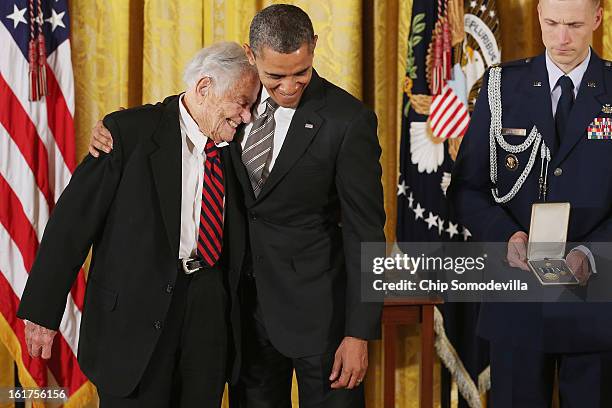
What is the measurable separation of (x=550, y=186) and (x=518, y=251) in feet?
0.78

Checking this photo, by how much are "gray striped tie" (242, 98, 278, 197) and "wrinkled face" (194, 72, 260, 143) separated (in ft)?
0.14

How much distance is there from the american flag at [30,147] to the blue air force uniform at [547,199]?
6.28 ft

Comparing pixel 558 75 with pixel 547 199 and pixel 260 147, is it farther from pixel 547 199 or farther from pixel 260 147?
pixel 260 147

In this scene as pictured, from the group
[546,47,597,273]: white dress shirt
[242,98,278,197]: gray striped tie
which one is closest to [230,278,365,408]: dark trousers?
[242,98,278,197]: gray striped tie

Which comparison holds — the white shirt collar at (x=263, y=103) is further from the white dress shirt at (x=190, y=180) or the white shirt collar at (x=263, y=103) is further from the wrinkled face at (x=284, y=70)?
the white dress shirt at (x=190, y=180)

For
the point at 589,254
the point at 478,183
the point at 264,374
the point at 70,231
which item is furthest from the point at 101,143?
the point at 589,254

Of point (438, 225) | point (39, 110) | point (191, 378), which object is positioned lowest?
point (191, 378)

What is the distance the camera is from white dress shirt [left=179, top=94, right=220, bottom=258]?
2307mm

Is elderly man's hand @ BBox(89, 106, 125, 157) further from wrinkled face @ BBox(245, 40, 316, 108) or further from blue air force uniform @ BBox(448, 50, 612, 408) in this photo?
blue air force uniform @ BBox(448, 50, 612, 408)

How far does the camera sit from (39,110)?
11.6ft

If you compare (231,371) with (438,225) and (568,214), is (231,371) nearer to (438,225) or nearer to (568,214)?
(568,214)

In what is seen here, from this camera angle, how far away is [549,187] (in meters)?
2.44

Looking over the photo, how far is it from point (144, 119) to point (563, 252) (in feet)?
4.14

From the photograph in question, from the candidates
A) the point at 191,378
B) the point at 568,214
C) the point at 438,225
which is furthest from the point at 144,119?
the point at 438,225
